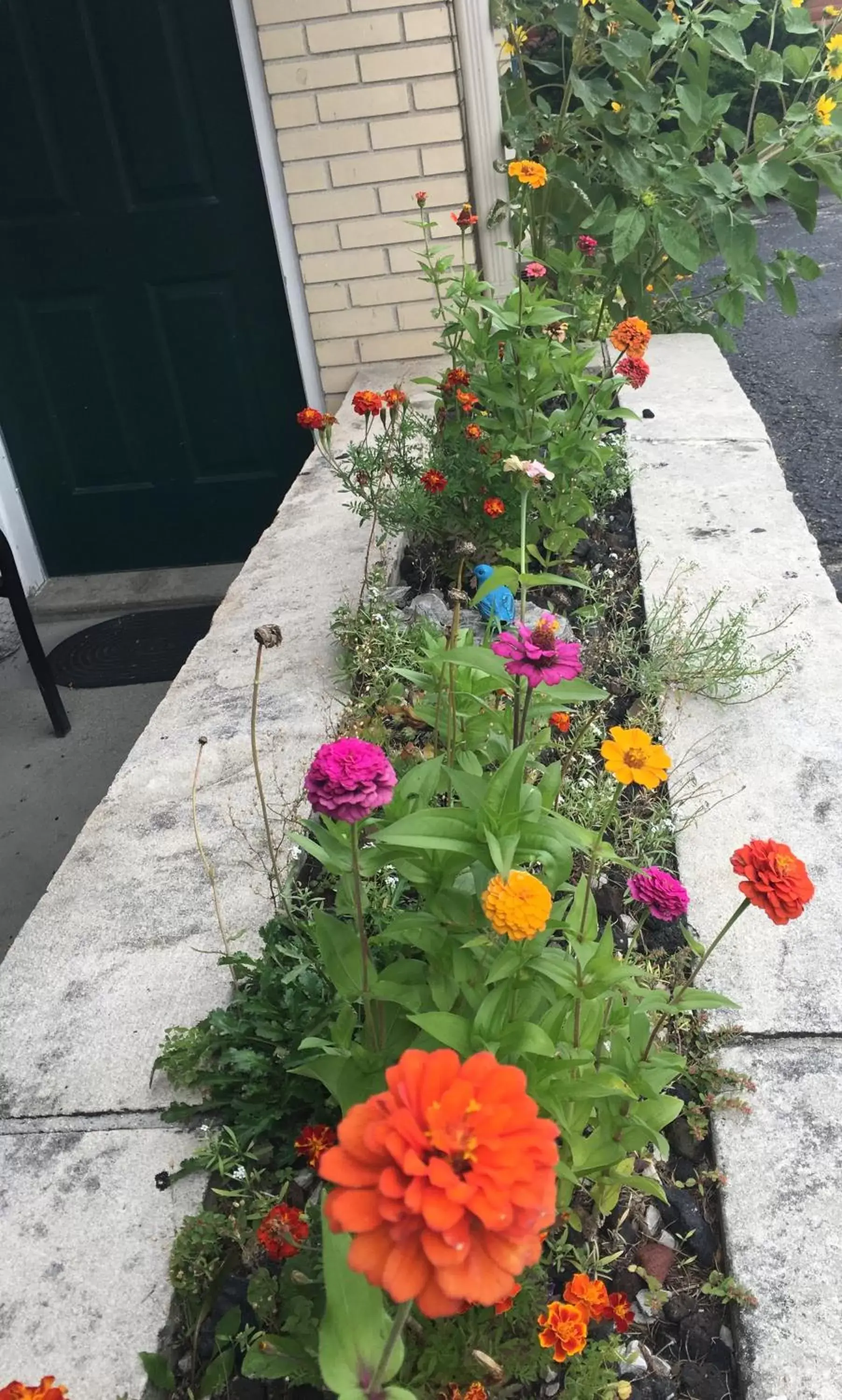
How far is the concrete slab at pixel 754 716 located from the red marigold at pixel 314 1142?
2.26 feet

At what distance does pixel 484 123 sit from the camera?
3.70 metres

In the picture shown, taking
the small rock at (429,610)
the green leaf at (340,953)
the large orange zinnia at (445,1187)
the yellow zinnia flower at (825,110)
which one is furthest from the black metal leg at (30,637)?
the yellow zinnia flower at (825,110)

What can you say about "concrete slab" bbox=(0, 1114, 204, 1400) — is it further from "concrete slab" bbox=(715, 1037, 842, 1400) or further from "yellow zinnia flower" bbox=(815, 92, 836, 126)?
"yellow zinnia flower" bbox=(815, 92, 836, 126)

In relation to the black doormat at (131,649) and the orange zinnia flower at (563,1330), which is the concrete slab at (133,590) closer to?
the black doormat at (131,649)

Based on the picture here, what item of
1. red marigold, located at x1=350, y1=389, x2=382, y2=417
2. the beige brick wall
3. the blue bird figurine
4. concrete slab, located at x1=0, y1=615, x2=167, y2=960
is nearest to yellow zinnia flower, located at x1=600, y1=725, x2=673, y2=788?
the blue bird figurine

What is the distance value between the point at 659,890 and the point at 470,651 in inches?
16.5

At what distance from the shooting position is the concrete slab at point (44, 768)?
10.0ft

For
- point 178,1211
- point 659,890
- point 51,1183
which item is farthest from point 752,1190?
point 51,1183

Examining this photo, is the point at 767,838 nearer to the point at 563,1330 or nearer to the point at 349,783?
the point at 563,1330

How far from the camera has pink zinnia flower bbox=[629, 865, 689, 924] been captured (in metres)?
1.32

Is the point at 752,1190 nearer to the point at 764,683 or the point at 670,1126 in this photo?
the point at 670,1126

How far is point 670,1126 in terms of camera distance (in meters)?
1.53

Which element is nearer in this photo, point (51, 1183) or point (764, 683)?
point (51, 1183)

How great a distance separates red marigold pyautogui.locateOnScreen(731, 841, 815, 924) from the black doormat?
10.3 feet
